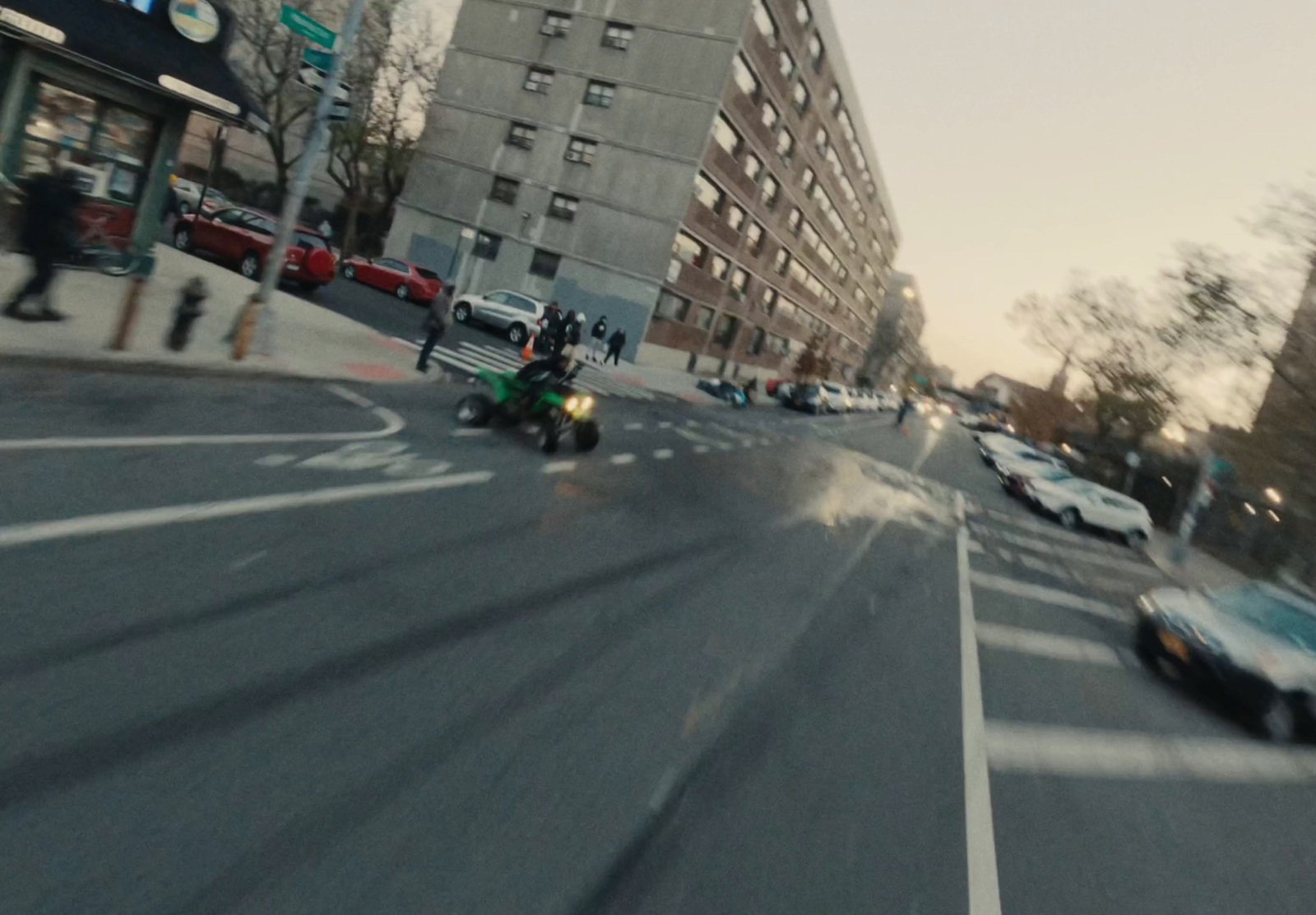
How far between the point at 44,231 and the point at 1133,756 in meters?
12.8

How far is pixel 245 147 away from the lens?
156 feet

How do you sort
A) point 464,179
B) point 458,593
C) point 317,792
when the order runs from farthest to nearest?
point 464,179, point 458,593, point 317,792

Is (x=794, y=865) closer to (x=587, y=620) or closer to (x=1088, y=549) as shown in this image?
(x=587, y=620)

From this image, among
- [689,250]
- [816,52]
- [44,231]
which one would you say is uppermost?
[816,52]

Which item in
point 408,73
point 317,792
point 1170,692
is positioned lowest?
point 317,792

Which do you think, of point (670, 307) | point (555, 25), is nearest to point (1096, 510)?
point (670, 307)

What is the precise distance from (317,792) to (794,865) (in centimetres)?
220

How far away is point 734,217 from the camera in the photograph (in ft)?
134

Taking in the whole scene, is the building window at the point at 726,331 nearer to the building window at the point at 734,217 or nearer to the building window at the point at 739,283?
the building window at the point at 739,283

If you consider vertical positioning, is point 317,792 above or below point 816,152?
below

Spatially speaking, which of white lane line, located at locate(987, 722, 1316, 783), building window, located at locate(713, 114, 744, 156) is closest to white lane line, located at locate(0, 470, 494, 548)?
white lane line, located at locate(987, 722, 1316, 783)

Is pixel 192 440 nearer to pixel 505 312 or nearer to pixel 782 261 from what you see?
pixel 505 312

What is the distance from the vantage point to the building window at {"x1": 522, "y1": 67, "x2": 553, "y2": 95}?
35.6m

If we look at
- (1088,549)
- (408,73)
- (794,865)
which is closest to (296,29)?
(794,865)
